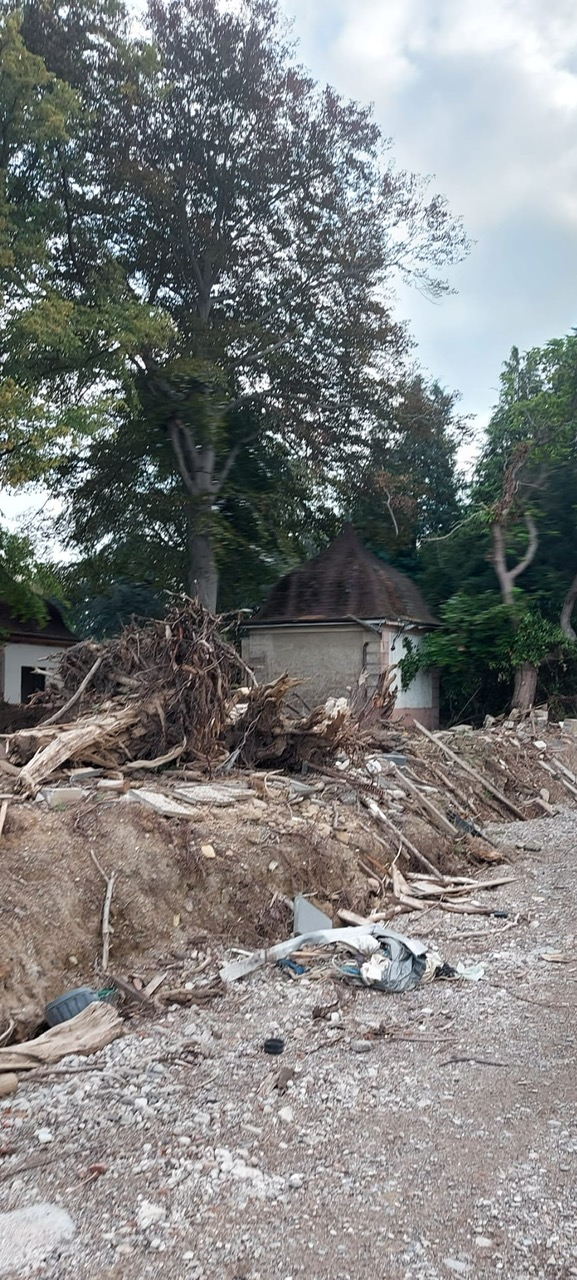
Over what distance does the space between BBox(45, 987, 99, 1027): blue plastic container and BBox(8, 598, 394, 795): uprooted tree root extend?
358 cm

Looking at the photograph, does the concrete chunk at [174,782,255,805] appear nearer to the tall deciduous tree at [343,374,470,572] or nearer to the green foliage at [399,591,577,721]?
the green foliage at [399,591,577,721]

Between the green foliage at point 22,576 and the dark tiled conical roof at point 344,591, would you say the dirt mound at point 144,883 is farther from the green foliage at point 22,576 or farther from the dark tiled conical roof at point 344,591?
the dark tiled conical roof at point 344,591

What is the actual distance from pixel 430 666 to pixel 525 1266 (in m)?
20.9

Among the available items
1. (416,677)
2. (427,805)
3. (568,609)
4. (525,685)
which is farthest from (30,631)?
(427,805)

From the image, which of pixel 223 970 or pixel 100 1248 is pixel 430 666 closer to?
pixel 223 970

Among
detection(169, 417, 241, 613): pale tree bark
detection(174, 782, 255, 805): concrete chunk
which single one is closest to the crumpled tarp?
detection(174, 782, 255, 805): concrete chunk

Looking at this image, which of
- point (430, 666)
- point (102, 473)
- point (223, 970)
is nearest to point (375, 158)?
point (102, 473)

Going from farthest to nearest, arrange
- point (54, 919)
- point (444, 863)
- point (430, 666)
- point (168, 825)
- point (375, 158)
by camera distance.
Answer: point (375, 158) → point (430, 666) → point (444, 863) → point (168, 825) → point (54, 919)

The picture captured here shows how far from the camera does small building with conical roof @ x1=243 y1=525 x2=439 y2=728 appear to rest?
23281 mm

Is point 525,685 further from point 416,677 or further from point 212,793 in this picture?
point 212,793

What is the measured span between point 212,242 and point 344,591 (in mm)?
9609

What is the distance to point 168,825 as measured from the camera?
8.79m

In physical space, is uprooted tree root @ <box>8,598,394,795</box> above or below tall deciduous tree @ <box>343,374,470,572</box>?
below

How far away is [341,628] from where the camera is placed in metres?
23.6
